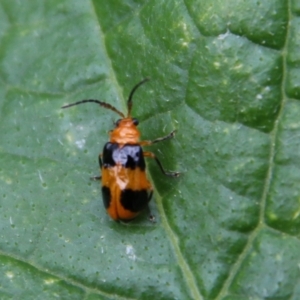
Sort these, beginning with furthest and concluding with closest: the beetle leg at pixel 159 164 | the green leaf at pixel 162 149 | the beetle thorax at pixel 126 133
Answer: the beetle thorax at pixel 126 133
the beetle leg at pixel 159 164
the green leaf at pixel 162 149

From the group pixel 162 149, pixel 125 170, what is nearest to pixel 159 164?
pixel 162 149

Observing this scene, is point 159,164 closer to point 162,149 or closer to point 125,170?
point 162,149

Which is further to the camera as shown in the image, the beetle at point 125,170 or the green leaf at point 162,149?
the beetle at point 125,170

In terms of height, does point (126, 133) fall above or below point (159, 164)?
above

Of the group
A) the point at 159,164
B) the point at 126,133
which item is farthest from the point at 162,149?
the point at 126,133

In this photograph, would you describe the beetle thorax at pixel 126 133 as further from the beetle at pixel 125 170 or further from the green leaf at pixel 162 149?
→ the green leaf at pixel 162 149

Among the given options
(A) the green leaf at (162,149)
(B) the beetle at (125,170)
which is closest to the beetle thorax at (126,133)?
(B) the beetle at (125,170)
